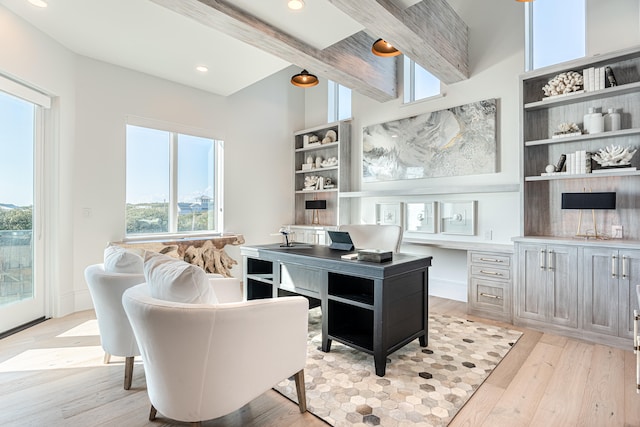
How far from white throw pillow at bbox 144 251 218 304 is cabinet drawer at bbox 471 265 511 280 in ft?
9.93

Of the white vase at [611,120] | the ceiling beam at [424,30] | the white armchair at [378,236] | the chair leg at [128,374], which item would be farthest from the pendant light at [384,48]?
the chair leg at [128,374]

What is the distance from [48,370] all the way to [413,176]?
435 cm

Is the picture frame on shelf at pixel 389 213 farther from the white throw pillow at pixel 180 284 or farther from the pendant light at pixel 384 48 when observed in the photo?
the white throw pillow at pixel 180 284

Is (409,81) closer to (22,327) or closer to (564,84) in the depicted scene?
(564,84)

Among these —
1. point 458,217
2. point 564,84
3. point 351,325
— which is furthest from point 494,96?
point 351,325

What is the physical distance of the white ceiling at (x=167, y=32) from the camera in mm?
2838

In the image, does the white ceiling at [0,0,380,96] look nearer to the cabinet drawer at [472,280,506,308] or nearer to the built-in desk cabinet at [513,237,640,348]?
the built-in desk cabinet at [513,237,640,348]

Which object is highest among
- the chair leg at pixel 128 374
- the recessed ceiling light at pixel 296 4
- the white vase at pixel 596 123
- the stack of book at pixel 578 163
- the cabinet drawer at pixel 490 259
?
the recessed ceiling light at pixel 296 4

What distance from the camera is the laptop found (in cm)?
297

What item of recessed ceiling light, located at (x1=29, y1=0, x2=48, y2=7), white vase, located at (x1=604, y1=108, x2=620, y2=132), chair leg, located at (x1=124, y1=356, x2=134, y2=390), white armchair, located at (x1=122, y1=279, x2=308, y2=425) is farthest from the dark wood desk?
recessed ceiling light, located at (x1=29, y1=0, x2=48, y2=7)

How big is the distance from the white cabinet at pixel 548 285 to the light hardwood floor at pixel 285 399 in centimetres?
30

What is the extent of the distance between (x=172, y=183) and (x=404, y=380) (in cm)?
383

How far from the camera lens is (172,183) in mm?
4555

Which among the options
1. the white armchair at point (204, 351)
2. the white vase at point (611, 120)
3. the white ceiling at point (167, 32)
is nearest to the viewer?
the white armchair at point (204, 351)
